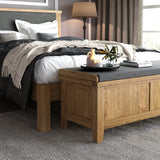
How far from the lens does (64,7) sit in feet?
19.1

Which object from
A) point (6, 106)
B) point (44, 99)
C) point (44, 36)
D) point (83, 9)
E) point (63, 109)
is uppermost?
point (83, 9)

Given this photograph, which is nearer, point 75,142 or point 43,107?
point 75,142

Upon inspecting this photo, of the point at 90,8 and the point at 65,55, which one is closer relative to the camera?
the point at 65,55

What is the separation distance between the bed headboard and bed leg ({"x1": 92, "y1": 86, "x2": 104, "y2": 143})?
3.06m

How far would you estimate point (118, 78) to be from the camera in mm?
2424

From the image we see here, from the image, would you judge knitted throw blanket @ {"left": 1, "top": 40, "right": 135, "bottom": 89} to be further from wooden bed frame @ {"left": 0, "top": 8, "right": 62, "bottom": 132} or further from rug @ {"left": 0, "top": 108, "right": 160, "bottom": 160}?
rug @ {"left": 0, "top": 108, "right": 160, "bottom": 160}

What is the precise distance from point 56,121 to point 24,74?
22.9 inches

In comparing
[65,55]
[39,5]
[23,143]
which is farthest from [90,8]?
[23,143]

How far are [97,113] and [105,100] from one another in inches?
5.6

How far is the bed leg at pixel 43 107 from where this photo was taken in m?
2.61

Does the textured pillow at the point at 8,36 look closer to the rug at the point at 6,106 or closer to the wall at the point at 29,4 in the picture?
the wall at the point at 29,4

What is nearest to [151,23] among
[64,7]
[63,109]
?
[64,7]

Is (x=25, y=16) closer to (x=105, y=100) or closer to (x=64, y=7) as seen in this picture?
(x=64, y=7)

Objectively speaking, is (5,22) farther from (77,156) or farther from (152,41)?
(77,156)
